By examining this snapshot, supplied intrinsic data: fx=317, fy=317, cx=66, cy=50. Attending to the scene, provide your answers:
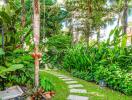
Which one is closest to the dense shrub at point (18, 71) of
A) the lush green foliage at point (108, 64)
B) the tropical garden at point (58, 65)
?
the tropical garden at point (58, 65)

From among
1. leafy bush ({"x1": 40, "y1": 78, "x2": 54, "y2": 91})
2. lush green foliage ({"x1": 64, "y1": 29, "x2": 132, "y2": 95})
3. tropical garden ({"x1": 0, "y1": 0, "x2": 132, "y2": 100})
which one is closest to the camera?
tropical garden ({"x1": 0, "y1": 0, "x2": 132, "y2": 100})

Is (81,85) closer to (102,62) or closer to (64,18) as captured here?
(102,62)

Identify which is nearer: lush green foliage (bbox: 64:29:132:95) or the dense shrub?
the dense shrub

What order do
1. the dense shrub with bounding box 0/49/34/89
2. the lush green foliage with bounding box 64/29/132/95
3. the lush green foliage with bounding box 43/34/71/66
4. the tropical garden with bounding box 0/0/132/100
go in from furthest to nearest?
the lush green foliage with bounding box 43/34/71/66 < the lush green foliage with bounding box 64/29/132/95 < the dense shrub with bounding box 0/49/34/89 < the tropical garden with bounding box 0/0/132/100

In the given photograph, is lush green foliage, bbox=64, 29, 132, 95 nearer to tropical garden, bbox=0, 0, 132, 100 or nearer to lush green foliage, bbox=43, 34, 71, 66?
tropical garden, bbox=0, 0, 132, 100

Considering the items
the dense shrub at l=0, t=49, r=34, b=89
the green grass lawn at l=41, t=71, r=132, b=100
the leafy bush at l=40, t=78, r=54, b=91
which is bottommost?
the green grass lawn at l=41, t=71, r=132, b=100

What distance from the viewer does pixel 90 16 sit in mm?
18781

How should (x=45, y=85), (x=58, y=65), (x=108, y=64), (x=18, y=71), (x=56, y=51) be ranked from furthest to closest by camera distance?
1. (x=56, y=51)
2. (x=58, y=65)
3. (x=108, y=64)
4. (x=18, y=71)
5. (x=45, y=85)

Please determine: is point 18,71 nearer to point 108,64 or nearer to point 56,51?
point 108,64

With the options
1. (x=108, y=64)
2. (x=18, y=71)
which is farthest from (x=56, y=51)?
(x=18, y=71)

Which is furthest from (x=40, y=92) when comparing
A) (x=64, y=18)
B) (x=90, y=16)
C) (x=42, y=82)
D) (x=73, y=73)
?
(x=64, y=18)

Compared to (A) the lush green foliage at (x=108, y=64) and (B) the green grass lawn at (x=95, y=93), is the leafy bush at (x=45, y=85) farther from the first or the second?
(A) the lush green foliage at (x=108, y=64)

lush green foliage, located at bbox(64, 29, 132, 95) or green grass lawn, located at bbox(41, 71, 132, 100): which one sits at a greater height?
lush green foliage, located at bbox(64, 29, 132, 95)

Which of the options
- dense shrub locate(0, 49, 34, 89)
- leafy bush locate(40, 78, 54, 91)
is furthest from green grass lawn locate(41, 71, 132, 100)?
dense shrub locate(0, 49, 34, 89)
